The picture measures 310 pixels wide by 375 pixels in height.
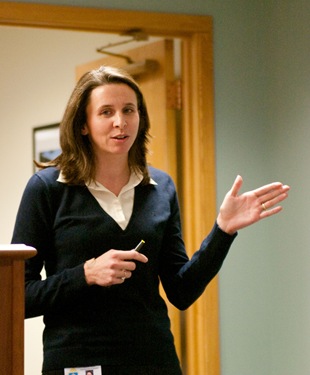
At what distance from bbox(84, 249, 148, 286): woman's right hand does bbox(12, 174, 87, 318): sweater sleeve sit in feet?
0.10

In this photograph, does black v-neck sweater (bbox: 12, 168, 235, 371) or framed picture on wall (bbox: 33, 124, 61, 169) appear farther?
framed picture on wall (bbox: 33, 124, 61, 169)

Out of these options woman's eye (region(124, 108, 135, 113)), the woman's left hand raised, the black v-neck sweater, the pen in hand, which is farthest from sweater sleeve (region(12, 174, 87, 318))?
the woman's left hand raised

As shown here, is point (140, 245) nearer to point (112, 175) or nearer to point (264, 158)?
point (112, 175)

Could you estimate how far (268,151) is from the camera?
3.25 meters

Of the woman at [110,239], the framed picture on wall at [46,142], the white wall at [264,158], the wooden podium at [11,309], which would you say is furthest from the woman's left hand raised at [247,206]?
the framed picture on wall at [46,142]

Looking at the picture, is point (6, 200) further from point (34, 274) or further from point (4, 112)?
point (34, 274)

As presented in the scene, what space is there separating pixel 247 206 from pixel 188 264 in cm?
21

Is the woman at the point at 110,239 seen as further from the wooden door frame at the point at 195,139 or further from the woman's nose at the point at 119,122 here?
the wooden door frame at the point at 195,139

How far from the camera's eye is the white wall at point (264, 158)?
119 inches

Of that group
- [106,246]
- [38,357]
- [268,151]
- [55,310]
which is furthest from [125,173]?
[38,357]

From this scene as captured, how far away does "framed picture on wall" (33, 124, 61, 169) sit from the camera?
415cm

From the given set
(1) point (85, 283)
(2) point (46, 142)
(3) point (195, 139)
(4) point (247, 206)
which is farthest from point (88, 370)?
(2) point (46, 142)

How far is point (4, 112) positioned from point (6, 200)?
0.51m

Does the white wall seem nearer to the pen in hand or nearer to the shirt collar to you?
the shirt collar
